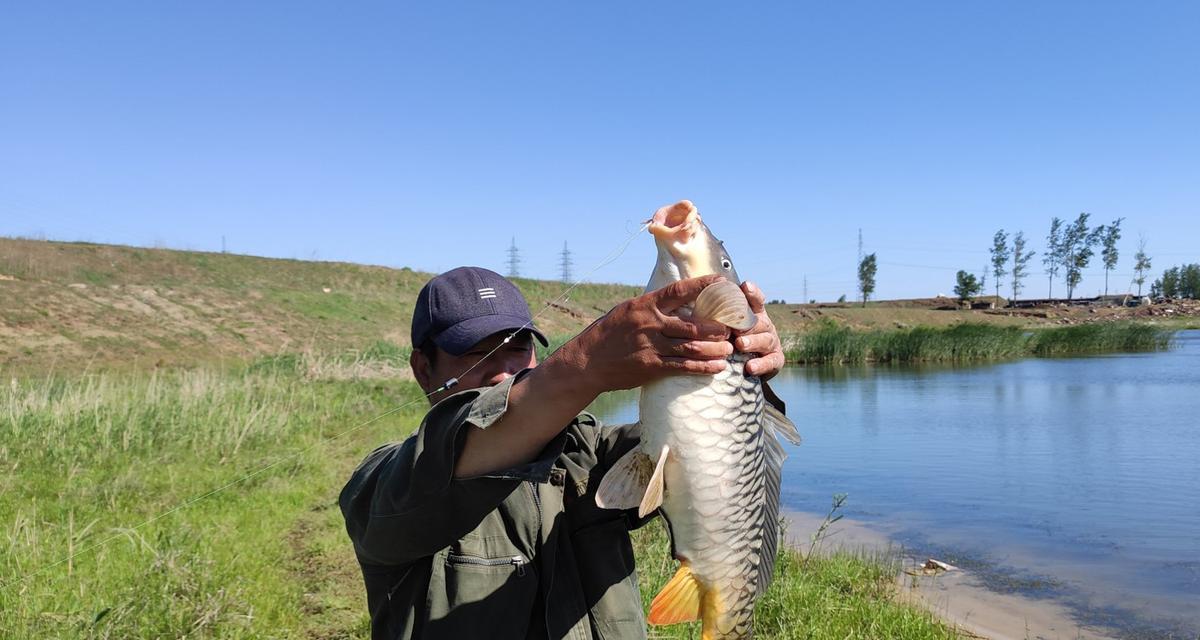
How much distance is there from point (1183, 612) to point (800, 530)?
3.62 meters

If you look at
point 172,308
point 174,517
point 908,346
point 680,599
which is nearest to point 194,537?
point 174,517

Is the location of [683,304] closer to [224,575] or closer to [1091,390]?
[224,575]

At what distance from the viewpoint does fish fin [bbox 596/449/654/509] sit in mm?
1910

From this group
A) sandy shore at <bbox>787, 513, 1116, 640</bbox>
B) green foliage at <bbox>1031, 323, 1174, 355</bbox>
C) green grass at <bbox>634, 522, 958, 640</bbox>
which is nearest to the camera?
green grass at <bbox>634, 522, 958, 640</bbox>

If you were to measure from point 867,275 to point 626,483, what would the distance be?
81.0 meters

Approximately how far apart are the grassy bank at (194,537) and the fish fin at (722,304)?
3.06 m

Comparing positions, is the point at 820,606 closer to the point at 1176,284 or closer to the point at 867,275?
the point at 867,275

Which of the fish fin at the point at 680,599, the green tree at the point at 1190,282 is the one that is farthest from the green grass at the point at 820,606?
the green tree at the point at 1190,282

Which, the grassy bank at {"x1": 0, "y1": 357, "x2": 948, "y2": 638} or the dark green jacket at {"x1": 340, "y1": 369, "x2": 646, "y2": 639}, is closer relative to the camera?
the dark green jacket at {"x1": 340, "y1": 369, "x2": 646, "y2": 639}

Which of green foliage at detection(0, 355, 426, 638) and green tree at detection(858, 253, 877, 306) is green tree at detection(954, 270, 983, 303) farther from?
green foliage at detection(0, 355, 426, 638)

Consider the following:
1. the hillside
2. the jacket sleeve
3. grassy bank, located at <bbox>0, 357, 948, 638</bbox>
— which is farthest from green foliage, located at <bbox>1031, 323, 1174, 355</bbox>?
the jacket sleeve

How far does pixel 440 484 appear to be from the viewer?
5.40 feet

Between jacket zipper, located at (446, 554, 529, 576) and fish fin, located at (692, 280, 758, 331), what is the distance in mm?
818

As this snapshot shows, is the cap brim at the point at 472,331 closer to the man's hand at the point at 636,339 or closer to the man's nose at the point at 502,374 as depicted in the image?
the man's nose at the point at 502,374
